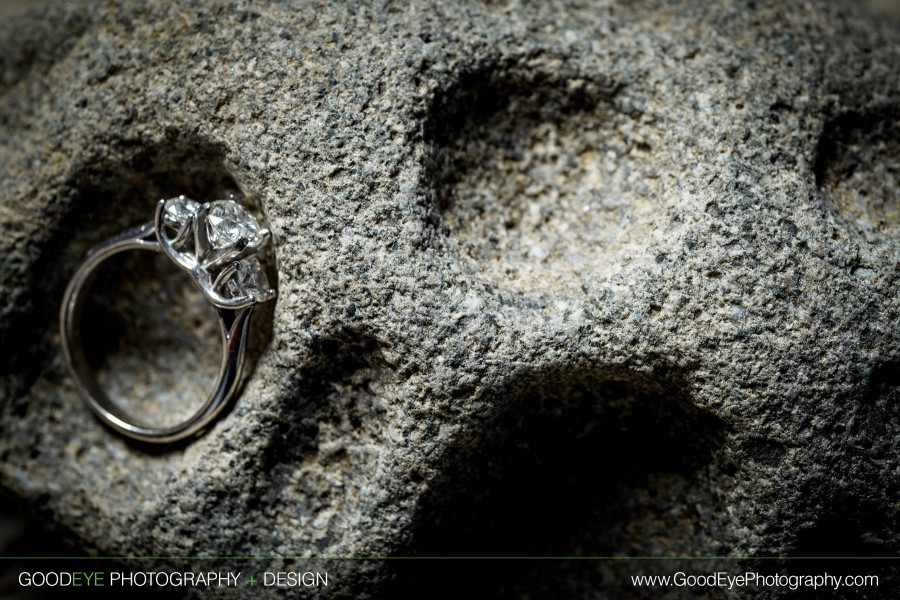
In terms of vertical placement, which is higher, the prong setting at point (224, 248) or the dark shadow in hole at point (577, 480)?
the prong setting at point (224, 248)

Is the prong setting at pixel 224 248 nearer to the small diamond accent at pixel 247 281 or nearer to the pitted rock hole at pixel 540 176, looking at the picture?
the small diamond accent at pixel 247 281

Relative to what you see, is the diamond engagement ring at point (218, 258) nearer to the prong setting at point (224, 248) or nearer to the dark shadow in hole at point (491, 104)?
the prong setting at point (224, 248)

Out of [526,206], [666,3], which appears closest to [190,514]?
[526,206]

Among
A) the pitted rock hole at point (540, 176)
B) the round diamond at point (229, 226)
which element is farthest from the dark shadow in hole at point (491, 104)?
the round diamond at point (229, 226)

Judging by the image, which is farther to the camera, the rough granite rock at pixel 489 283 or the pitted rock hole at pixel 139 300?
the pitted rock hole at pixel 139 300

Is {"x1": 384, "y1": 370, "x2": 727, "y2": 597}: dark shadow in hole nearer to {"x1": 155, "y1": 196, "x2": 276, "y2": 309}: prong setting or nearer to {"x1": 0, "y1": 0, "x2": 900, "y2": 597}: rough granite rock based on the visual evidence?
{"x1": 0, "y1": 0, "x2": 900, "y2": 597}: rough granite rock

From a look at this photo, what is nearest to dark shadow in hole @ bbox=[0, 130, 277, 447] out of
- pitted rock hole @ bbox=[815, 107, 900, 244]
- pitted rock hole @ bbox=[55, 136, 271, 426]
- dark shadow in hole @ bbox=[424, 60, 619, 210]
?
pitted rock hole @ bbox=[55, 136, 271, 426]

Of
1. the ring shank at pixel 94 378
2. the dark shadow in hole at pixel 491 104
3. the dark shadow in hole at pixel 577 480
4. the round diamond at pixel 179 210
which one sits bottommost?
the dark shadow in hole at pixel 577 480
